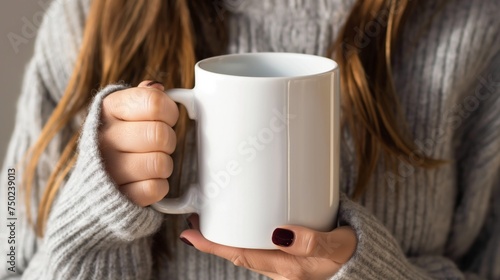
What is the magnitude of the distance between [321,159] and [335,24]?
284 millimetres

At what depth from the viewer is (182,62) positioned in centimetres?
76

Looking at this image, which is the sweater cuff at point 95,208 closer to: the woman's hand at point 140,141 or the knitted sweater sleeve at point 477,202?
the woman's hand at point 140,141

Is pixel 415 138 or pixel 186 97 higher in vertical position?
pixel 186 97

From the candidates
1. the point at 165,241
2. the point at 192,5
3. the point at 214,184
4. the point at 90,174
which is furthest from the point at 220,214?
the point at 192,5

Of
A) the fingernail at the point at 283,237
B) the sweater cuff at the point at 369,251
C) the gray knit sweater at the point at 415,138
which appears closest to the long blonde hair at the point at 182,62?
the gray knit sweater at the point at 415,138

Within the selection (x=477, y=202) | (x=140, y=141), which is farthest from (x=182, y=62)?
(x=477, y=202)

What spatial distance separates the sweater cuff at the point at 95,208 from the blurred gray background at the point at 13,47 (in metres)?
0.39

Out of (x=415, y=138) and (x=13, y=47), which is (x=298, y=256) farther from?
(x=13, y=47)

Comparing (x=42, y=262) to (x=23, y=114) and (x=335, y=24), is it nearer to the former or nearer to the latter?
(x=23, y=114)

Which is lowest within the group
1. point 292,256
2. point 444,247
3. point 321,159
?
point 444,247

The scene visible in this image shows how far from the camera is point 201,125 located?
1.80 ft

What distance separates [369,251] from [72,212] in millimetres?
308

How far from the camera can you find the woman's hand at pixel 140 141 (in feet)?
1.82

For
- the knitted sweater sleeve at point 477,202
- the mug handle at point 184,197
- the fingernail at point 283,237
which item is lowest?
the knitted sweater sleeve at point 477,202
